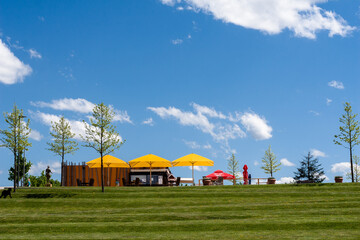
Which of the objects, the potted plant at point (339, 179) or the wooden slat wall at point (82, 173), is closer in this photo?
the potted plant at point (339, 179)

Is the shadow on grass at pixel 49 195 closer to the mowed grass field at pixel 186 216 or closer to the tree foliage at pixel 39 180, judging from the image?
the mowed grass field at pixel 186 216

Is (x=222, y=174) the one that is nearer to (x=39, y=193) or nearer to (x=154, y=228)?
(x=39, y=193)

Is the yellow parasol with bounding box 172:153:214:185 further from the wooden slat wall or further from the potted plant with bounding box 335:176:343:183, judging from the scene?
the wooden slat wall

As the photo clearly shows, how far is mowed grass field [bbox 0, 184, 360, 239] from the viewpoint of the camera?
14664mm

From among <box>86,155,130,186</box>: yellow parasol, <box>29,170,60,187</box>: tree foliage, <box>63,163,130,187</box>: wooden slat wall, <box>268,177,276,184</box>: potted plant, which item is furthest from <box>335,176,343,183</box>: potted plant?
<box>29,170,60,187</box>: tree foliage

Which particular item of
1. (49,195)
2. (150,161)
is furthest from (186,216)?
(150,161)

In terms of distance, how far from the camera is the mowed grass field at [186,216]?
1466 cm

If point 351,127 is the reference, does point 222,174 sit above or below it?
below

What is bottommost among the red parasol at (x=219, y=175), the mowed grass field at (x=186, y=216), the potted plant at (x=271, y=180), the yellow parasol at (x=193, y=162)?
the mowed grass field at (x=186, y=216)

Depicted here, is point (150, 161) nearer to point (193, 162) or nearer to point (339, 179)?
point (193, 162)

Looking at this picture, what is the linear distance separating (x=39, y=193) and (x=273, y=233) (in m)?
22.5

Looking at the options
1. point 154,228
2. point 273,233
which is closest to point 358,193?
point 273,233

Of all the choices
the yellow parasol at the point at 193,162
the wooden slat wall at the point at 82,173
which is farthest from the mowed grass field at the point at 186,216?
the wooden slat wall at the point at 82,173

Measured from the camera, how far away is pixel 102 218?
19.0 m
